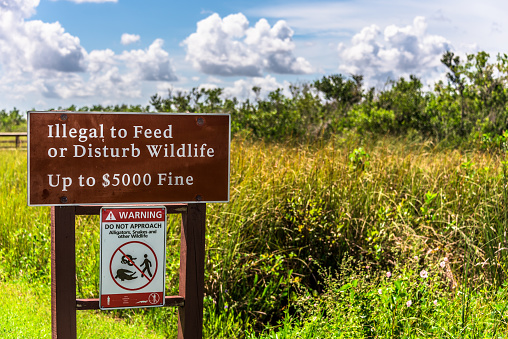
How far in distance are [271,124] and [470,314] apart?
37.0 feet

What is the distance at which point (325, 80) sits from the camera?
70.2 feet

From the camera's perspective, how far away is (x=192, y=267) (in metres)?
3.57

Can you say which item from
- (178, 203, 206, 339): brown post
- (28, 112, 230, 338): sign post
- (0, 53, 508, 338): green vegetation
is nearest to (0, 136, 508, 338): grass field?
(0, 53, 508, 338): green vegetation

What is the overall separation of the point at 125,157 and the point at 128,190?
214 millimetres

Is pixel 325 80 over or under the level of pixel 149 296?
over

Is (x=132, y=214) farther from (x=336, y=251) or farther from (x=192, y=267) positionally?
(x=336, y=251)

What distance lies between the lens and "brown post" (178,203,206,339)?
11.6 ft

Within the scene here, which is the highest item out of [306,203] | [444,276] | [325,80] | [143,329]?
[325,80]

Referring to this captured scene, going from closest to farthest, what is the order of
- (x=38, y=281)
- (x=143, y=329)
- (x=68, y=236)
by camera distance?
(x=68, y=236) → (x=143, y=329) → (x=38, y=281)

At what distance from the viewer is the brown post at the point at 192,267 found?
3.54 metres

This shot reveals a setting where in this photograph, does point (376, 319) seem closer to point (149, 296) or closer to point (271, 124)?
point (149, 296)

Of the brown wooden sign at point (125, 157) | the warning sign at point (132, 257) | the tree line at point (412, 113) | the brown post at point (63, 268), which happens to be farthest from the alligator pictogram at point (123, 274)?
the tree line at point (412, 113)

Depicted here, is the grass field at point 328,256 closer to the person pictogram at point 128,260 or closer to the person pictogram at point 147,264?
the person pictogram at point 147,264

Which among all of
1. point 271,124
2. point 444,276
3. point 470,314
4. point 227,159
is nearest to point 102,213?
point 227,159
